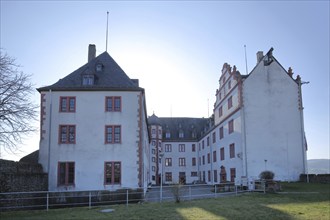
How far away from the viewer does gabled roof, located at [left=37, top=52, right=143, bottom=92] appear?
27.3 m

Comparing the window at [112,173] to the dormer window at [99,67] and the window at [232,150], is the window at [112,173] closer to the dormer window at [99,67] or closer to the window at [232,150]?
the dormer window at [99,67]

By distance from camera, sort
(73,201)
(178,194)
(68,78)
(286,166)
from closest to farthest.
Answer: (178,194) < (73,201) < (68,78) < (286,166)

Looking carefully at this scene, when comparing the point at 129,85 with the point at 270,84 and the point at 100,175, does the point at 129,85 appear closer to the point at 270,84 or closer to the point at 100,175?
the point at 100,175

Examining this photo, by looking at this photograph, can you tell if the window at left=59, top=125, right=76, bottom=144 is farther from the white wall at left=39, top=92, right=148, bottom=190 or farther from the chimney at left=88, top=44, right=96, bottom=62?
the chimney at left=88, top=44, right=96, bottom=62

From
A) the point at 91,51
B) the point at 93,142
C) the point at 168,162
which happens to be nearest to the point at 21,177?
the point at 93,142

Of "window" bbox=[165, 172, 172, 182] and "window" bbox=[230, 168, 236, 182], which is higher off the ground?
"window" bbox=[230, 168, 236, 182]

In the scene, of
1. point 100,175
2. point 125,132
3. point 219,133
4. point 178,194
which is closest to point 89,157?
point 100,175

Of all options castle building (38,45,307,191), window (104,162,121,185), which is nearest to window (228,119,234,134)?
castle building (38,45,307,191)

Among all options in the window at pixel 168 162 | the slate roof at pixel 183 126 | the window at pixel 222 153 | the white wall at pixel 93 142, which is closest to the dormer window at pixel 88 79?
the white wall at pixel 93 142

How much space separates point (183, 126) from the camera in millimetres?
69188

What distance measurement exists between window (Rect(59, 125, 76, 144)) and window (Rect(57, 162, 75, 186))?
186 centimetres

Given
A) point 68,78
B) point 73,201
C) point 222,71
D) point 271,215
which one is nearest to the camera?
point 271,215

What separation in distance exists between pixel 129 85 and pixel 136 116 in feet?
9.44

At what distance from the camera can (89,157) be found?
2622cm
